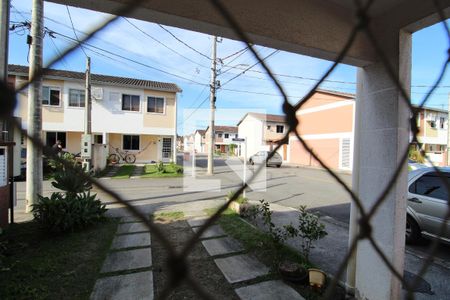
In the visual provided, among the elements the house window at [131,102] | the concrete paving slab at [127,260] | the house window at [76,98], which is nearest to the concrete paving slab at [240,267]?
the concrete paving slab at [127,260]

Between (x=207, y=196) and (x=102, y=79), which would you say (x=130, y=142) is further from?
(x=207, y=196)

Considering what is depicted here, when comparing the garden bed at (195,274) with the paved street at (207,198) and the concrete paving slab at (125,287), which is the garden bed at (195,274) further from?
the paved street at (207,198)

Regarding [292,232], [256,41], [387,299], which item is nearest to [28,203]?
[292,232]

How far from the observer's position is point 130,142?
1994cm

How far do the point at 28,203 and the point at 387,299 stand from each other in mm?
7206

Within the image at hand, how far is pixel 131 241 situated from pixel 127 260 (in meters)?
0.85

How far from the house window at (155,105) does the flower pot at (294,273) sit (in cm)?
1686

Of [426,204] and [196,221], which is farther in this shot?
[196,221]

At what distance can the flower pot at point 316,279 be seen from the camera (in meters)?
3.27

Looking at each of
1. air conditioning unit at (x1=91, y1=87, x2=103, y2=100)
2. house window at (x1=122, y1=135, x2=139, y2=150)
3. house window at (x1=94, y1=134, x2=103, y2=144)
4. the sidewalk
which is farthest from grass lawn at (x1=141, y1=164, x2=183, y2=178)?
the sidewalk

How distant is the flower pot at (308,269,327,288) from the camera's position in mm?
3266

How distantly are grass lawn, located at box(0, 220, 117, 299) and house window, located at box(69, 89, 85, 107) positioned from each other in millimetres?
13590

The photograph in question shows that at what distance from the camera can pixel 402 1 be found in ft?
6.79

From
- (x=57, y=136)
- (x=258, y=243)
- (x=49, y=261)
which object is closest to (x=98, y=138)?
(x=57, y=136)
